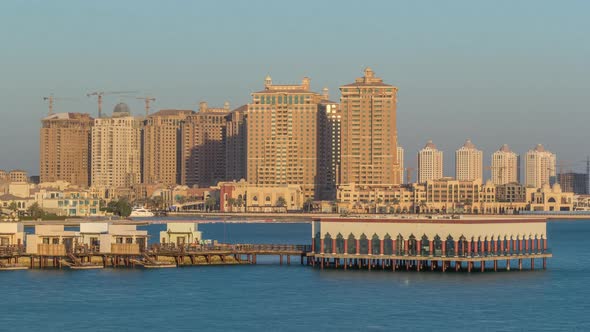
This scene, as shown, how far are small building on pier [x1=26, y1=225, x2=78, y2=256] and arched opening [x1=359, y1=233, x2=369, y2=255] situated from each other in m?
23.6

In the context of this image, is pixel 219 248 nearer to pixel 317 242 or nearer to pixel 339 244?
pixel 317 242

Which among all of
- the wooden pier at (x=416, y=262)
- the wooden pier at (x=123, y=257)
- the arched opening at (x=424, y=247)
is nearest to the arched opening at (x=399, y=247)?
the wooden pier at (x=416, y=262)

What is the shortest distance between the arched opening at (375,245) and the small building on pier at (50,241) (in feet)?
80.5

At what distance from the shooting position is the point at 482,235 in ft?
327

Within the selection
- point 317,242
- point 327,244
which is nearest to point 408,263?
point 327,244

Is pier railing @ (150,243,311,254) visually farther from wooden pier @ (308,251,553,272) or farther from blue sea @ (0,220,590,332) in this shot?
blue sea @ (0,220,590,332)

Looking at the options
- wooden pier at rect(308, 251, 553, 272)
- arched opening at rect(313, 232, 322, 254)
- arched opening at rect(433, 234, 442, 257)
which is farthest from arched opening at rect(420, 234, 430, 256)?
arched opening at rect(313, 232, 322, 254)

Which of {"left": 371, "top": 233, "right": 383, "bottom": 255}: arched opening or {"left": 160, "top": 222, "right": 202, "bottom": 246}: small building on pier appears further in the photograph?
{"left": 160, "top": 222, "right": 202, "bottom": 246}: small building on pier

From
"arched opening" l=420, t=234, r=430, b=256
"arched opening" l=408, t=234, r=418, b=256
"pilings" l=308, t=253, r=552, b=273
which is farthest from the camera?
"arched opening" l=408, t=234, r=418, b=256

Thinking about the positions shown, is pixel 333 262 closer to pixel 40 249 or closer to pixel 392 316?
pixel 40 249

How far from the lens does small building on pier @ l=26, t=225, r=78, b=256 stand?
107438mm

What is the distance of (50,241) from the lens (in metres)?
109

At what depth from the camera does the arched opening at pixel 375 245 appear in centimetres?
10216

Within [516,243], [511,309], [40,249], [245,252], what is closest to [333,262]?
Answer: [245,252]
